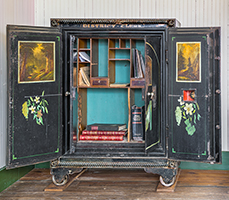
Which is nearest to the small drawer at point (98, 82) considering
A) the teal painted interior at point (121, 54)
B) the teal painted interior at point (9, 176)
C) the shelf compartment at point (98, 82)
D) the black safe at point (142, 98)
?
the shelf compartment at point (98, 82)

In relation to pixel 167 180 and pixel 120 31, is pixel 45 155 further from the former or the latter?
pixel 120 31

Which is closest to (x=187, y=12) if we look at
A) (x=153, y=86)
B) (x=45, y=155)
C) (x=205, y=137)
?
(x=153, y=86)

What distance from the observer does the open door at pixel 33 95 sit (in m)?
2.68

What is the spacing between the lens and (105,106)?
3.78m

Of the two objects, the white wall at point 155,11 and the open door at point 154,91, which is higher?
the white wall at point 155,11

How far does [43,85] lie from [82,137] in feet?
2.82

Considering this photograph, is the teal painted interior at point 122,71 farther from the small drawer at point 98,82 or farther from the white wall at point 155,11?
the white wall at point 155,11

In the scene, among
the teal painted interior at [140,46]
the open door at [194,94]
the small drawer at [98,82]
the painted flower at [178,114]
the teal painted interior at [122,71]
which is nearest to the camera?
the open door at [194,94]

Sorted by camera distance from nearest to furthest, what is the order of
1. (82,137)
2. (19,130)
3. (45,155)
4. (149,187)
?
(19,130) < (45,155) < (149,187) < (82,137)

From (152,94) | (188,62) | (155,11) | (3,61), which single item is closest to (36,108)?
(3,61)

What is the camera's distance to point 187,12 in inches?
146

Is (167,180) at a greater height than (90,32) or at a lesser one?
lesser

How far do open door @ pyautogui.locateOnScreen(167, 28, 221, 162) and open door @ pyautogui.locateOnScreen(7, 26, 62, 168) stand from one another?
1.21 meters

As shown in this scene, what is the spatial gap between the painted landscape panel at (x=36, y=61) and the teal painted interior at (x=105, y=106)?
946 millimetres
